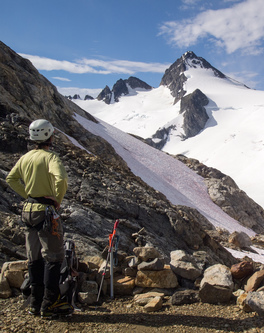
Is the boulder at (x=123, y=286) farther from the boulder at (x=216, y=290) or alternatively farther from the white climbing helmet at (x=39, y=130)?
the white climbing helmet at (x=39, y=130)

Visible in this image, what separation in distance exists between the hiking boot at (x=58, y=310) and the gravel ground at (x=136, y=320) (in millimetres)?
101

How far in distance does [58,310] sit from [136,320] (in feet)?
4.75

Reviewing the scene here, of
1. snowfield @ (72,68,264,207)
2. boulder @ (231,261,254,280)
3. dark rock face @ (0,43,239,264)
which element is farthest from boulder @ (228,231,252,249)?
snowfield @ (72,68,264,207)

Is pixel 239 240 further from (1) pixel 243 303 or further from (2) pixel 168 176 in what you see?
(1) pixel 243 303

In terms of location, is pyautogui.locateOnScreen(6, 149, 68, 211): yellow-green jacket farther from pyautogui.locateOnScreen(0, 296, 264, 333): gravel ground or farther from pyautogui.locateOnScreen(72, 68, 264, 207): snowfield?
pyautogui.locateOnScreen(72, 68, 264, 207): snowfield

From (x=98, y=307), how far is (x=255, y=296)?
3066mm

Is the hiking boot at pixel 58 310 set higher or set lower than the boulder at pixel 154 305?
lower

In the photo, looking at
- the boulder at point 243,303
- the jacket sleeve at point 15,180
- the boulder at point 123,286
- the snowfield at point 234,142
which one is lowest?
the boulder at point 123,286

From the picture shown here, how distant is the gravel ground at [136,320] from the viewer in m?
5.68

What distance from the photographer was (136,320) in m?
6.10

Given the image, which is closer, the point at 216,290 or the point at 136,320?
the point at 136,320

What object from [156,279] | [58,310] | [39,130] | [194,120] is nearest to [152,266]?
[156,279]

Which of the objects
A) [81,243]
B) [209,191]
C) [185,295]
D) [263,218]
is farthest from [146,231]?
[263,218]

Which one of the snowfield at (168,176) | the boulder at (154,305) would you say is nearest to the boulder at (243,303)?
the boulder at (154,305)
